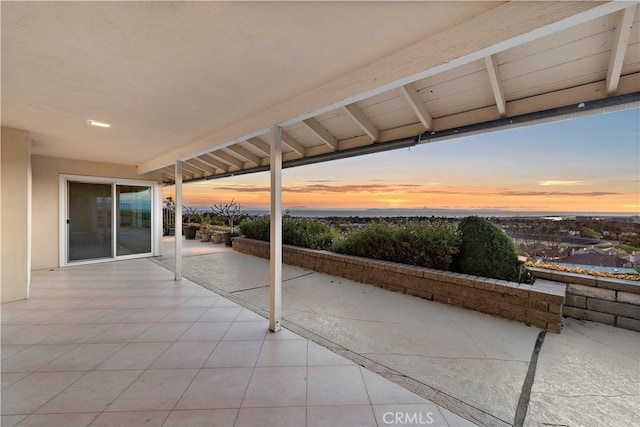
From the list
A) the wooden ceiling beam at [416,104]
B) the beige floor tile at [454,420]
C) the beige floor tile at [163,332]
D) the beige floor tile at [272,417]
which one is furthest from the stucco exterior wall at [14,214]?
the beige floor tile at [454,420]

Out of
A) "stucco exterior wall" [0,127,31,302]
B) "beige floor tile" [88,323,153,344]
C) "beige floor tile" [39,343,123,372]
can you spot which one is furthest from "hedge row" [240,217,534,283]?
"stucco exterior wall" [0,127,31,302]

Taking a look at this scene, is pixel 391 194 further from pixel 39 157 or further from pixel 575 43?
pixel 39 157

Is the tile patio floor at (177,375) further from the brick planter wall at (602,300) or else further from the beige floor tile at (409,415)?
the brick planter wall at (602,300)

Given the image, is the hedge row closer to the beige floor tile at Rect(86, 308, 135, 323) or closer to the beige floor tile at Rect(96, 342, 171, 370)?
the beige floor tile at Rect(96, 342, 171, 370)

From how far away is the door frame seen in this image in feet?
19.5

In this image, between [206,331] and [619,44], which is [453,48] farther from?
[206,331]

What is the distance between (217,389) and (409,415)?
4.76 feet

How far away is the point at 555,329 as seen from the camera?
2920 millimetres

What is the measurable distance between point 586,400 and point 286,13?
3471 mm

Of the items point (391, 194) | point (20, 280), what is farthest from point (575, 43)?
point (20, 280)

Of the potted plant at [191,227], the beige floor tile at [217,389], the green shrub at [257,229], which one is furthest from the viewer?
the potted plant at [191,227]

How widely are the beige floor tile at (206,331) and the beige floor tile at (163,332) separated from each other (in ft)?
0.29

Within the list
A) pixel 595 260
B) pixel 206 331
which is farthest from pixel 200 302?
pixel 595 260

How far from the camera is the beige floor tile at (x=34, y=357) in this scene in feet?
7.27
